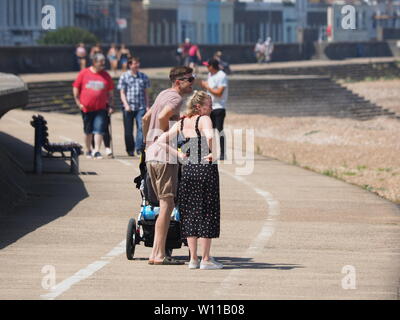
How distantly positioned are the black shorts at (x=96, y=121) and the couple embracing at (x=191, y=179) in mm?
9794

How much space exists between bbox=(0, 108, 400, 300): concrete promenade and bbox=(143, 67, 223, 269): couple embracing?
28cm

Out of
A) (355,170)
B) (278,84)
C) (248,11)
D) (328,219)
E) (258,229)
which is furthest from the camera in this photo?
(248,11)

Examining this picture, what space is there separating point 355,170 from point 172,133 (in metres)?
14.9

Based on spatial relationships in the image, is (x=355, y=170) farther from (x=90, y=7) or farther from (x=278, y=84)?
(x=90, y=7)

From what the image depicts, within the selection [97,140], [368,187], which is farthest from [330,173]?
[97,140]

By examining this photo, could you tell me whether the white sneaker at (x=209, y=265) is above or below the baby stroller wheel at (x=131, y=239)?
below

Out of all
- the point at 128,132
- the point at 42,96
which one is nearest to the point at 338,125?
the point at 42,96

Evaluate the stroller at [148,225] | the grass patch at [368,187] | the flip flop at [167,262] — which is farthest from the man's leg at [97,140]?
the flip flop at [167,262]

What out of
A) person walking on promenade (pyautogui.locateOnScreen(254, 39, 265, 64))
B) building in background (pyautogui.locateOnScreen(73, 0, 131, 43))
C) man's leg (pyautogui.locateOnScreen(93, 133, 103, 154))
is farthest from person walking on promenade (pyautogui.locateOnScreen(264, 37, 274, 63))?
man's leg (pyautogui.locateOnScreen(93, 133, 103, 154))

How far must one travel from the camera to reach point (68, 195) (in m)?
17.5

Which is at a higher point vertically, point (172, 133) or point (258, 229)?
point (172, 133)

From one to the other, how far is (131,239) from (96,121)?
9746 mm

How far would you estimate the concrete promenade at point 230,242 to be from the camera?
10.5 meters

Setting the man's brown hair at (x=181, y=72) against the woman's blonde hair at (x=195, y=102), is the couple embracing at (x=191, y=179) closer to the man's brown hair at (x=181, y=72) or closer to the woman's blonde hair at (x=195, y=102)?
the woman's blonde hair at (x=195, y=102)
